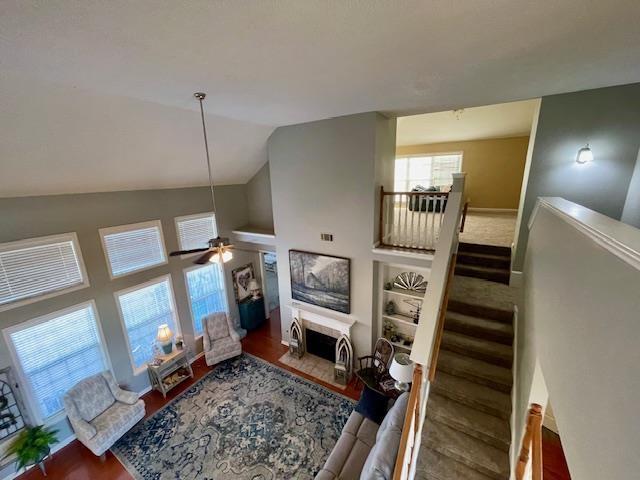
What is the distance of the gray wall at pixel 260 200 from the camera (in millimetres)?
6316

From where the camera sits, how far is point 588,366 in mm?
1119

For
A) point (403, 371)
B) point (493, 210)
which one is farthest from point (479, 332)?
point (493, 210)

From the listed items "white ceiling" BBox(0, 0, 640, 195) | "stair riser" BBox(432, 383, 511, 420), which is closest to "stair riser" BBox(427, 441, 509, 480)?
"stair riser" BBox(432, 383, 511, 420)

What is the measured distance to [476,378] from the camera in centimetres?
319

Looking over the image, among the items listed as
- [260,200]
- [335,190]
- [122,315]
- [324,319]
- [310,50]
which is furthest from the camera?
[260,200]

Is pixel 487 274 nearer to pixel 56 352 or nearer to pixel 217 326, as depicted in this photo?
pixel 217 326

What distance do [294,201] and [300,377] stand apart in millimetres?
3618

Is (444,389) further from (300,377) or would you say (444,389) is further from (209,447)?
(209,447)

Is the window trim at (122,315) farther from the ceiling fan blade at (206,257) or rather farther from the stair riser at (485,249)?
the stair riser at (485,249)

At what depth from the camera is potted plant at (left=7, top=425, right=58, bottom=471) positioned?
3.34 meters

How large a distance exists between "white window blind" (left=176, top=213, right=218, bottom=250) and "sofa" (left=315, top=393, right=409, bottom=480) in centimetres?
423

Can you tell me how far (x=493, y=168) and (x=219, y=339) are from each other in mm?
8495

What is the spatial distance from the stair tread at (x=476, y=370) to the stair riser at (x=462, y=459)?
2.84 ft

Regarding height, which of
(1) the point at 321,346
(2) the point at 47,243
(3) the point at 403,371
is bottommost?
(1) the point at 321,346
